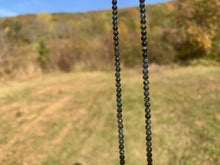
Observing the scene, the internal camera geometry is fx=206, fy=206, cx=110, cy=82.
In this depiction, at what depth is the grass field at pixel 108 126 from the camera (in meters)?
4.52

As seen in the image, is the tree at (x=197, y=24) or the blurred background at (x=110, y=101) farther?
the tree at (x=197, y=24)

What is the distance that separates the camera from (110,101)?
7.91 m

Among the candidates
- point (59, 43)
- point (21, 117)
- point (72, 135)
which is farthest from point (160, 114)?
point (59, 43)

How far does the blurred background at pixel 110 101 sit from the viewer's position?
4.72 metres

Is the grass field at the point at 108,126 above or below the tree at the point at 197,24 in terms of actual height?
below

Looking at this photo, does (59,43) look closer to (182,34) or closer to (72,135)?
(182,34)

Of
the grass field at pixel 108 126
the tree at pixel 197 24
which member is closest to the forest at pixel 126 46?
the tree at pixel 197 24

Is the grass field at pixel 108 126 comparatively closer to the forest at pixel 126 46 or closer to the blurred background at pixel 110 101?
the blurred background at pixel 110 101

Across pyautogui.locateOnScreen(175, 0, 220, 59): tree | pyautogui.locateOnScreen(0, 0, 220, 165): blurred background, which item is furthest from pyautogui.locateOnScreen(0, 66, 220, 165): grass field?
pyautogui.locateOnScreen(175, 0, 220, 59): tree

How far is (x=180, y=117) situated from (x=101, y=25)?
2359 cm

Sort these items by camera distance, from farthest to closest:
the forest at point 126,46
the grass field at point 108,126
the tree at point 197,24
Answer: the forest at point 126,46, the tree at point 197,24, the grass field at point 108,126

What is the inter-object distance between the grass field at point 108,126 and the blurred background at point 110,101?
2 cm

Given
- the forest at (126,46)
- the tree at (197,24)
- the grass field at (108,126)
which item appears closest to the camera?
the grass field at (108,126)

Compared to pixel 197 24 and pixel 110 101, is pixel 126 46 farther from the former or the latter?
pixel 110 101
